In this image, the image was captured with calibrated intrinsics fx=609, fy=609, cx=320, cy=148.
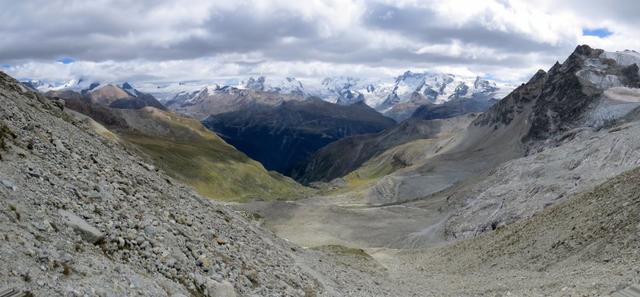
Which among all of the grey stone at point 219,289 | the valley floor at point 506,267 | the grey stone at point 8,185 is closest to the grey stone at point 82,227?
the grey stone at point 8,185

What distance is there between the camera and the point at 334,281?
3472 centimetres

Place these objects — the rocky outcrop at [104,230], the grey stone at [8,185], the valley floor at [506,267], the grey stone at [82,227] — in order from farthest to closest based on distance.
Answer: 1. the valley floor at [506,267]
2. the grey stone at [82,227]
3. the grey stone at [8,185]
4. the rocky outcrop at [104,230]

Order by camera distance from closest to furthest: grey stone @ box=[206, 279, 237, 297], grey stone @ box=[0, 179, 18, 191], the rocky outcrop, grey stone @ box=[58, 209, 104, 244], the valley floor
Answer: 1. the rocky outcrop
2. grey stone @ box=[0, 179, 18, 191]
3. grey stone @ box=[58, 209, 104, 244]
4. grey stone @ box=[206, 279, 237, 297]
5. the valley floor

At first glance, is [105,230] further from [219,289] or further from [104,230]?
[219,289]

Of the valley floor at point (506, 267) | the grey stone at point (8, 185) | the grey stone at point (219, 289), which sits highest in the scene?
the grey stone at point (8, 185)

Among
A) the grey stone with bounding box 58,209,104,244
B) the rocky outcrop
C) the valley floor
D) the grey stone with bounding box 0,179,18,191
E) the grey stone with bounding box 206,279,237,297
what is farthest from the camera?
the valley floor

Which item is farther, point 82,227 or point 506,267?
point 506,267

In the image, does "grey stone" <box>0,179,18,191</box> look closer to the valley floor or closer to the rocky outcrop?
the rocky outcrop

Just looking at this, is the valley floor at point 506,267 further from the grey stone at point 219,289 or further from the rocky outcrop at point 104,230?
the grey stone at point 219,289

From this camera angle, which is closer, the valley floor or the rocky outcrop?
the rocky outcrop

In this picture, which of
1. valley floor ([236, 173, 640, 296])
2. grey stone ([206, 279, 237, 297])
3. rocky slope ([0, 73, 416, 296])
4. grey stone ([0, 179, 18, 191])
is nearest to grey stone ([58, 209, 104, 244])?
rocky slope ([0, 73, 416, 296])

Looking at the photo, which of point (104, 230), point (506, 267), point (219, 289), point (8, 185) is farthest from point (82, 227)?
point (506, 267)

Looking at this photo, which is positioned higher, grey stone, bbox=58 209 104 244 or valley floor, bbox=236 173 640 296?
grey stone, bbox=58 209 104 244

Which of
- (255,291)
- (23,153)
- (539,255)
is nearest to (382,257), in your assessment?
(539,255)
